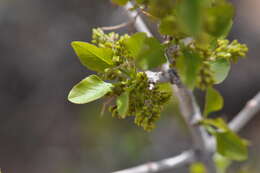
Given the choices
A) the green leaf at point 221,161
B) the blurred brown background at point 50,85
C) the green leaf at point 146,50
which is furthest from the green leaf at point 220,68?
the blurred brown background at point 50,85

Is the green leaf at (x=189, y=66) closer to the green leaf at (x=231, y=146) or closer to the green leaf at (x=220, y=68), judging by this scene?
the green leaf at (x=220, y=68)

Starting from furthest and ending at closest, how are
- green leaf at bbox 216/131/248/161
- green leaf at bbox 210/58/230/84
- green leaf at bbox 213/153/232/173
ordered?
1. green leaf at bbox 213/153/232/173
2. green leaf at bbox 216/131/248/161
3. green leaf at bbox 210/58/230/84

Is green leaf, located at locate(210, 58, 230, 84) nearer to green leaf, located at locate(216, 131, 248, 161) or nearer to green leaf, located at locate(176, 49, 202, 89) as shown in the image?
green leaf, located at locate(176, 49, 202, 89)

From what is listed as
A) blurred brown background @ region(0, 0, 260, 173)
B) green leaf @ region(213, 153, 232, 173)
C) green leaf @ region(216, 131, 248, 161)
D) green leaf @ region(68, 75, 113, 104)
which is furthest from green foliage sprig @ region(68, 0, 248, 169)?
blurred brown background @ region(0, 0, 260, 173)

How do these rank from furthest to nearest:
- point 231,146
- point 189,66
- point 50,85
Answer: point 50,85 → point 231,146 → point 189,66

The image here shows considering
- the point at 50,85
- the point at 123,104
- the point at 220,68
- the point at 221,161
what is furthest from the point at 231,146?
the point at 50,85

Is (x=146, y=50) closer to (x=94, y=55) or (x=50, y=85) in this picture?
(x=94, y=55)
